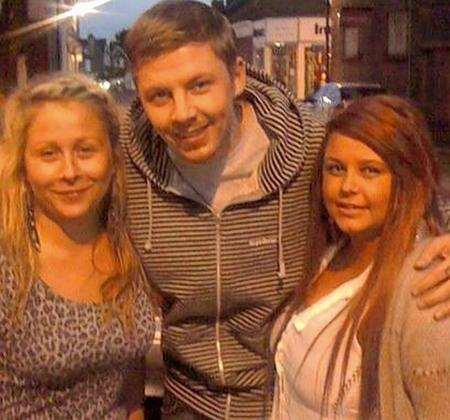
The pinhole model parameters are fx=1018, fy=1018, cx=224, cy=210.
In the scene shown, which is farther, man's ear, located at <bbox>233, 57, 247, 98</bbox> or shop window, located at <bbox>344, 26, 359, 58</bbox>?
shop window, located at <bbox>344, 26, 359, 58</bbox>

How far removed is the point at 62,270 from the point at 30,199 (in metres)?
0.19

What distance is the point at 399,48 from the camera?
90.7ft

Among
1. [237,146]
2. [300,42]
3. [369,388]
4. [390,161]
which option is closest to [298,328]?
[369,388]

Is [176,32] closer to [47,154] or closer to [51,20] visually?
[47,154]

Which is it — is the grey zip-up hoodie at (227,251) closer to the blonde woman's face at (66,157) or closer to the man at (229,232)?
the man at (229,232)

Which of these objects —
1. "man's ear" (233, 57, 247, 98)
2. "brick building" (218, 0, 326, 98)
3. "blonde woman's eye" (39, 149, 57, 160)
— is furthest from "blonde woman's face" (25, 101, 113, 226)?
"brick building" (218, 0, 326, 98)

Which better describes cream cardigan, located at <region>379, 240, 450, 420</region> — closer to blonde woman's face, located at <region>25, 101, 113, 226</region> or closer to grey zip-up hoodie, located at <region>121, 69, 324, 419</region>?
grey zip-up hoodie, located at <region>121, 69, 324, 419</region>

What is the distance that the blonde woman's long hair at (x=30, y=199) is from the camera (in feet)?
7.64

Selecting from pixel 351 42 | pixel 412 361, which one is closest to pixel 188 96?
pixel 412 361

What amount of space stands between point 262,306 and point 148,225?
0.37 m

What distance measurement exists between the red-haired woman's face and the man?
320mm

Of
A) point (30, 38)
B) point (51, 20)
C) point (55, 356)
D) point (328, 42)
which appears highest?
point (328, 42)

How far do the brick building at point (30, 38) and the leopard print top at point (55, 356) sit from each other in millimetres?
5622

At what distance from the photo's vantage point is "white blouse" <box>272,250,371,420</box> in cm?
212
